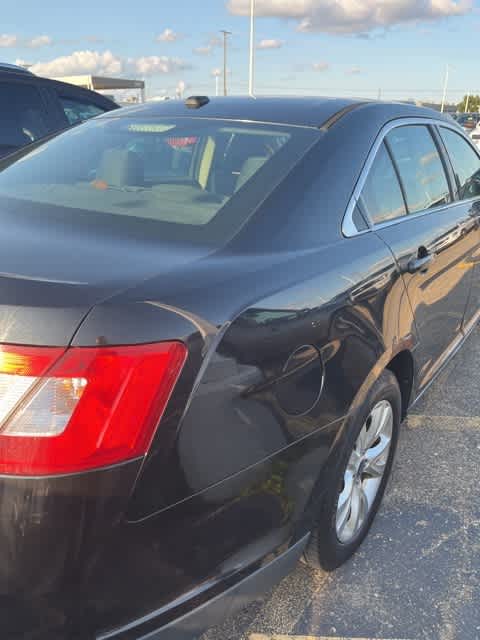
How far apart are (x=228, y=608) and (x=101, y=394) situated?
750 mm

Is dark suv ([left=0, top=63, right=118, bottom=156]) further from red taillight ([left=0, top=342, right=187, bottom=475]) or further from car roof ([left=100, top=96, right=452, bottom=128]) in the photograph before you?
red taillight ([left=0, top=342, right=187, bottom=475])

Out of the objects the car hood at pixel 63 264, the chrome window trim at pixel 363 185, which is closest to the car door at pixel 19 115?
the chrome window trim at pixel 363 185

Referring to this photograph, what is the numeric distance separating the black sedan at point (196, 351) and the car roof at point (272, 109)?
15 millimetres

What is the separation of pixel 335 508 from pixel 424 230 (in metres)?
1.23

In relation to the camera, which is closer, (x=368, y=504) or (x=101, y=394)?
(x=101, y=394)

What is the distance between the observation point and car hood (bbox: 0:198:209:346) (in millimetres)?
1160

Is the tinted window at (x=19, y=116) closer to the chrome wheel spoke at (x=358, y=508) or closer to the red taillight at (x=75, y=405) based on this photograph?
the chrome wheel spoke at (x=358, y=508)

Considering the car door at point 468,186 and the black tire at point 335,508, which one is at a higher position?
the car door at point 468,186

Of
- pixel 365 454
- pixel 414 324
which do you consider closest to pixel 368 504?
pixel 365 454

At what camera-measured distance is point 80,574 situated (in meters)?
1.21

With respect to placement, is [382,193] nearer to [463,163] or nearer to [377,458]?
[377,458]

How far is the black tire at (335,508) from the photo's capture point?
189cm

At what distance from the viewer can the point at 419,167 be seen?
275 cm

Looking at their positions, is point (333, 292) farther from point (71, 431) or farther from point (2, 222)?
point (2, 222)
